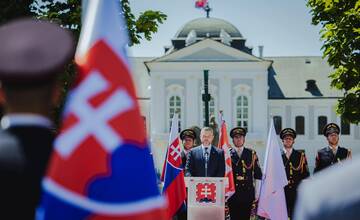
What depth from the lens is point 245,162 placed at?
1174 centimetres

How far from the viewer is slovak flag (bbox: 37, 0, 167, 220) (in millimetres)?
2379

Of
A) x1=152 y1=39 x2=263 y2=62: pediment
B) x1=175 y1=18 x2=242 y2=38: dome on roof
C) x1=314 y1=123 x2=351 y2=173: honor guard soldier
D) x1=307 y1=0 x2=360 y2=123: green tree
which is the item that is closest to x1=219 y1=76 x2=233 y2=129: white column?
x1=152 y1=39 x2=263 y2=62: pediment

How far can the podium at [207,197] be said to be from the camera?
10461 mm

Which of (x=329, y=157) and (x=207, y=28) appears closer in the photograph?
(x=329, y=157)

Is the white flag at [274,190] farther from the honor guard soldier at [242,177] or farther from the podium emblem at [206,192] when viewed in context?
the podium emblem at [206,192]

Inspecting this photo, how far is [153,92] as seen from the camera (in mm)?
62156

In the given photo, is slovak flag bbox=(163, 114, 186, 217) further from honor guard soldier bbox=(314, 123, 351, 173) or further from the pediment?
the pediment

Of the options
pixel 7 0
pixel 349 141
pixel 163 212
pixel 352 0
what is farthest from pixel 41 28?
pixel 349 141

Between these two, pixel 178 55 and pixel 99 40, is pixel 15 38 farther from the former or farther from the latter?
pixel 178 55

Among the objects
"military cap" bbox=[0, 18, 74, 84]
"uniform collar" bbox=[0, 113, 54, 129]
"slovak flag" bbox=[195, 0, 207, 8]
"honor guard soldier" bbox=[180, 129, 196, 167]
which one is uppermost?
"slovak flag" bbox=[195, 0, 207, 8]

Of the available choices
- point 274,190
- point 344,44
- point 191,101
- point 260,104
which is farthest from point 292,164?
point 260,104

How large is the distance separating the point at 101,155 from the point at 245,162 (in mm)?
9429

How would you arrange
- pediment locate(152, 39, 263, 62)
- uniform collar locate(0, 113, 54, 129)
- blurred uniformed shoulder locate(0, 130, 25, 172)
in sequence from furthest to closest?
pediment locate(152, 39, 263, 62)
uniform collar locate(0, 113, 54, 129)
blurred uniformed shoulder locate(0, 130, 25, 172)

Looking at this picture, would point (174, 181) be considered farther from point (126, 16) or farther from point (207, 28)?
point (207, 28)
